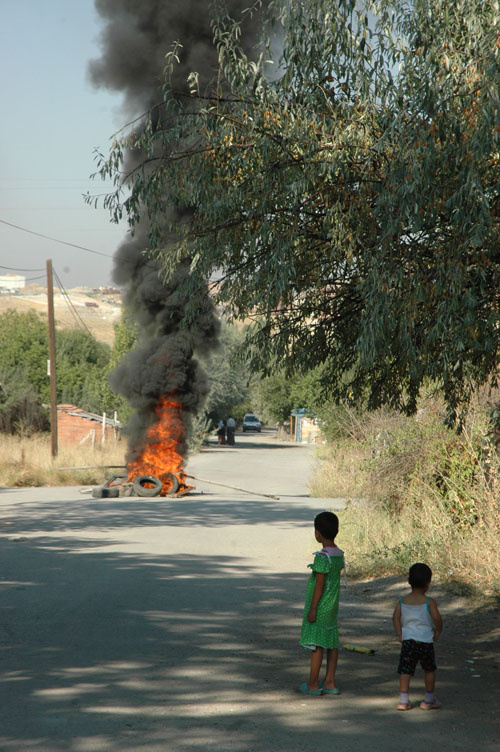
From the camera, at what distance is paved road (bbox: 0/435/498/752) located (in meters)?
4.66

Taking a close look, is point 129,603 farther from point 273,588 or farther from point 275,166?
point 275,166

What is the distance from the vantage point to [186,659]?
20.6 ft

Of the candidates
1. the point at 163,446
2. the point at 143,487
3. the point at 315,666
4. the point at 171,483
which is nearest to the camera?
the point at 315,666

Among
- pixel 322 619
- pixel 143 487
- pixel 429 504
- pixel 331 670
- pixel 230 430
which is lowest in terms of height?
pixel 331 670

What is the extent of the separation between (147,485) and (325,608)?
673 inches

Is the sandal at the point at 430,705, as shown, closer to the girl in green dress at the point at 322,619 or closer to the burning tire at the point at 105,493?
the girl in green dress at the point at 322,619

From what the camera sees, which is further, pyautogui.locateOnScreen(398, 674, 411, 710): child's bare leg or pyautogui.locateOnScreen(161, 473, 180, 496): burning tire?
pyautogui.locateOnScreen(161, 473, 180, 496): burning tire

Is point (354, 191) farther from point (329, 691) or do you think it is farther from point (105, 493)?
point (105, 493)

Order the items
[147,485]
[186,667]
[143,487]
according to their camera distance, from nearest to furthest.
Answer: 1. [186,667]
2. [143,487]
3. [147,485]

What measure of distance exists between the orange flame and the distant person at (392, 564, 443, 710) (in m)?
18.2

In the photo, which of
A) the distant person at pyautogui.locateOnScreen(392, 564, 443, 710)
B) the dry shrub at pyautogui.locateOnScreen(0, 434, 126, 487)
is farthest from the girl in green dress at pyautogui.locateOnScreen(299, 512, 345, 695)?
the dry shrub at pyautogui.locateOnScreen(0, 434, 126, 487)

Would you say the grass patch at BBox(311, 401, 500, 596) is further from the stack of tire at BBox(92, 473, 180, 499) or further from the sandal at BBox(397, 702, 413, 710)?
the stack of tire at BBox(92, 473, 180, 499)

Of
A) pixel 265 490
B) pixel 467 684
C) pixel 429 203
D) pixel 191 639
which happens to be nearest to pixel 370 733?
pixel 467 684

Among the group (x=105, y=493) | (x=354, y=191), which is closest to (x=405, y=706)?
(x=354, y=191)
